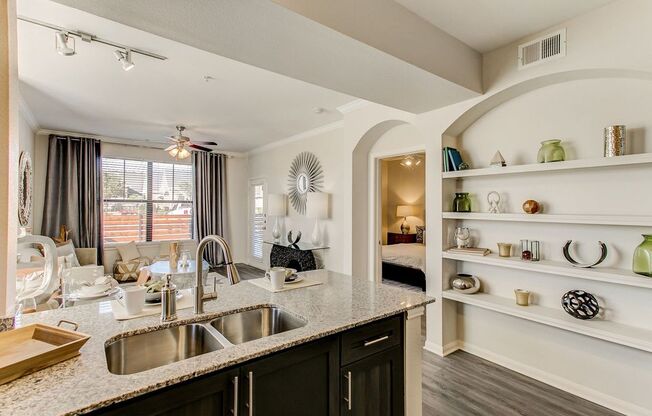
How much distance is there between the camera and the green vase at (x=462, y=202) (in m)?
3.00

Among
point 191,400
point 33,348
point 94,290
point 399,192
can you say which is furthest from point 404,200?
point 33,348

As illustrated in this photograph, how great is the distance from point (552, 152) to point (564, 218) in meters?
0.51

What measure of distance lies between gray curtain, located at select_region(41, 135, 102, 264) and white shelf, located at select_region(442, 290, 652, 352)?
6.08 meters

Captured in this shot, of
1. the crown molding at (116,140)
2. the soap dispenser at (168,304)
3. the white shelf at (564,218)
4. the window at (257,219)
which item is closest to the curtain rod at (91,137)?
the crown molding at (116,140)

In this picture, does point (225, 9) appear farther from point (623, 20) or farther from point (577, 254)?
point (577, 254)

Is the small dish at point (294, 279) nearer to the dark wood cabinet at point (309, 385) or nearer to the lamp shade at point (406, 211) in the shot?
the dark wood cabinet at point (309, 385)

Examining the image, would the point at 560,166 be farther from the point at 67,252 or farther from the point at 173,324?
the point at 67,252

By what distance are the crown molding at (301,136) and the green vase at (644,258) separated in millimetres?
3605

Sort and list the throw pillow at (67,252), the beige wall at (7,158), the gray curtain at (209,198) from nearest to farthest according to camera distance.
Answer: the beige wall at (7,158), the throw pillow at (67,252), the gray curtain at (209,198)

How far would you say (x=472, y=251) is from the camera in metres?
2.85

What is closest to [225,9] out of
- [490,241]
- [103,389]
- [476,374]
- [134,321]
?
[134,321]

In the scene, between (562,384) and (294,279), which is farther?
(562,384)

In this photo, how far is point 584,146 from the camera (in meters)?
2.34

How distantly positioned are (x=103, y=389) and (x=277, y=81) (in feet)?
9.87
